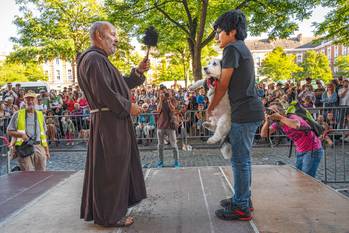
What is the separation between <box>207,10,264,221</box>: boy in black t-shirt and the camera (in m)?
3.27

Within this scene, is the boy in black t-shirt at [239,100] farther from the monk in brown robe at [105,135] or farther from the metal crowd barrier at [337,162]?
the metal crowd barrier at [337,162]

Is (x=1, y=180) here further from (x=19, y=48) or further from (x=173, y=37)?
(x=19, y=48)

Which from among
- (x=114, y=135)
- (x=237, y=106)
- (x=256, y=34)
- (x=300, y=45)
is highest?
(x=300, y=45)

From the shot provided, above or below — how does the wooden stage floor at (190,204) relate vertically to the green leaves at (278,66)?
below

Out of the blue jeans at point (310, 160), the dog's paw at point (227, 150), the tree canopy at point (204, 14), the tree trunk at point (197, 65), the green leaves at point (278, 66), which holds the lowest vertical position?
the blue jeans at point (310, 160)

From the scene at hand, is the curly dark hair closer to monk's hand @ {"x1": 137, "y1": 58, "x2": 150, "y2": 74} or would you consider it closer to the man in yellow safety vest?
monk's hand @ {"x1": 137, "y1": 58, "x2": 150, "y2": 74}

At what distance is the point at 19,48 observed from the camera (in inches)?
978

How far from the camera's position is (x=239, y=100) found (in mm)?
→ 3336

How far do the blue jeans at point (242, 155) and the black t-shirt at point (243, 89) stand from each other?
0.08 metres

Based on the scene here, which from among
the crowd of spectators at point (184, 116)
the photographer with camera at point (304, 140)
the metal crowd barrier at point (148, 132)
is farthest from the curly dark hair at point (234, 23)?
the metal crowd barrier at point (148, 132)

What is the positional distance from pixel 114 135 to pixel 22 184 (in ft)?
9.24

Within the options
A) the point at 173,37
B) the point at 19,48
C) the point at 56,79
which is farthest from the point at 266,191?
the point at 56,79

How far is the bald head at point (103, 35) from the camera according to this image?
335 cm

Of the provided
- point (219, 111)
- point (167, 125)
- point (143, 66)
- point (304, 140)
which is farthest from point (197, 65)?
point (219, 111)
